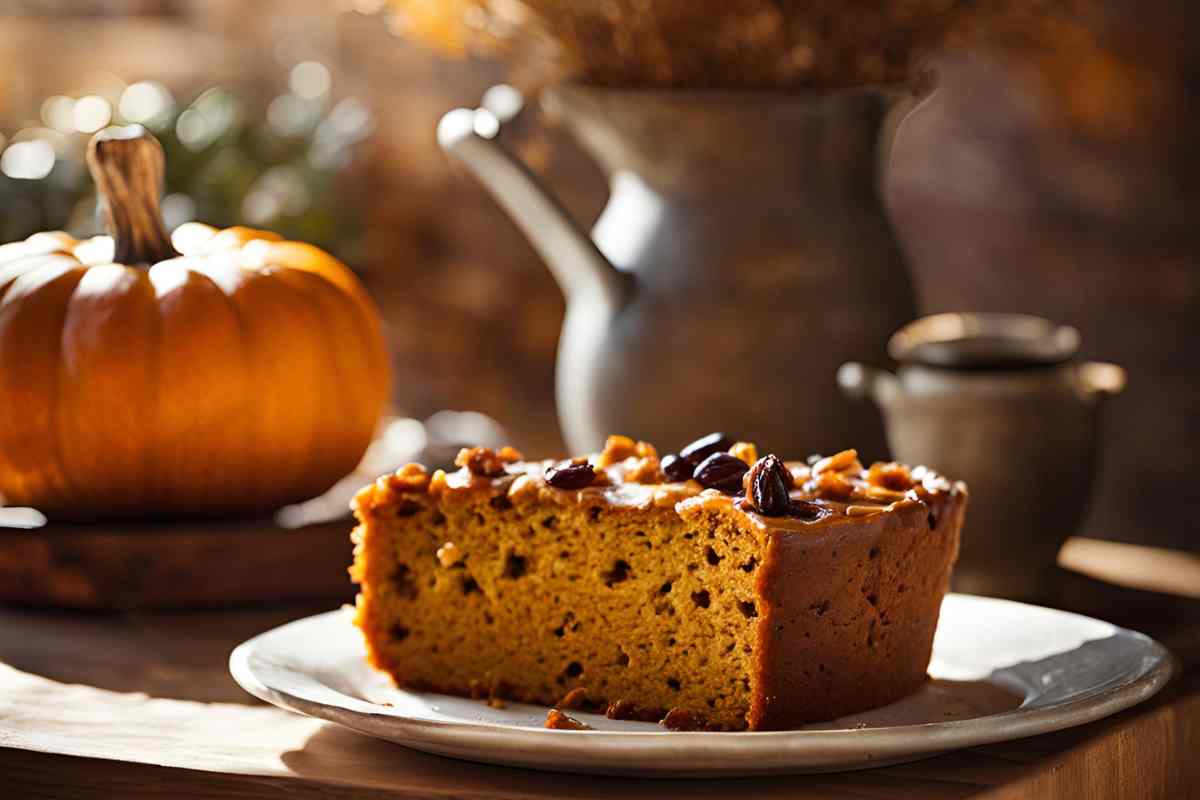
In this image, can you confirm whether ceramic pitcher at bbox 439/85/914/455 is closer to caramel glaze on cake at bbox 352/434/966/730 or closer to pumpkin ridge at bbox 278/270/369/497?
pumpkin ridge at bbox 278/270/369/497

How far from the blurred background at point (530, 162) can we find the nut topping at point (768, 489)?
82 cm

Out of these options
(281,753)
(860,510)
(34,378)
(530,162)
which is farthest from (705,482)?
(530,162)

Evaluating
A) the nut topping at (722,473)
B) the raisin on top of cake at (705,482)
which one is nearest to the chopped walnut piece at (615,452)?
the raisin on top of cake at (705,482)

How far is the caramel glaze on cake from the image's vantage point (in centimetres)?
125

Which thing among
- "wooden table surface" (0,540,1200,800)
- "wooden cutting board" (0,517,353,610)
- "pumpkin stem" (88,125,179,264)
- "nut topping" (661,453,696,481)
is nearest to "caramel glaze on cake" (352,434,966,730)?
"nut topping" (661,453,696,481)

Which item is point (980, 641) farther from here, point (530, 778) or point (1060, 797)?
point (530, 778)

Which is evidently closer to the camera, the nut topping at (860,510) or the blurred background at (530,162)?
the nut topping at (860,510)

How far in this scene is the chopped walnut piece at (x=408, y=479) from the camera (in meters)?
1.43

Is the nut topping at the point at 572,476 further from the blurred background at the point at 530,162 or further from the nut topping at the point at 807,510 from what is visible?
the blurred background at the point at 530,162

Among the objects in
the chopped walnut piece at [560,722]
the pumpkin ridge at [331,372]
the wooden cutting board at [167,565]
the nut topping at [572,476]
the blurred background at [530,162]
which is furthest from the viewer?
the blurred background at [530,162]

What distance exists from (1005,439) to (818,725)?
0.58m

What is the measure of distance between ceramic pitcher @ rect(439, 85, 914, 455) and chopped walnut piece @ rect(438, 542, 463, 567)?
0.54m

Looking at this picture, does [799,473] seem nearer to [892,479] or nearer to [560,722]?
[892,479]

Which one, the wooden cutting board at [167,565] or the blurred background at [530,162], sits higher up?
the blurred background at [530,162]
